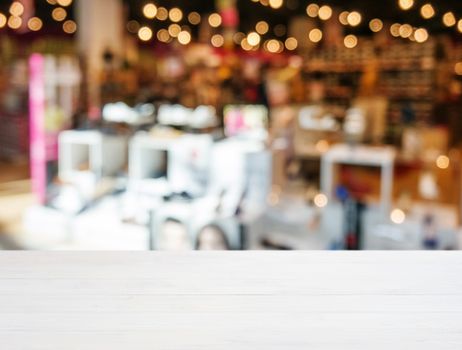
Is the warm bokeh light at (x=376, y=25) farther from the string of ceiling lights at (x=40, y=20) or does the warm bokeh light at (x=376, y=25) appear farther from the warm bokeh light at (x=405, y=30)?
the string of ceiling lights at (x=40, y=20)

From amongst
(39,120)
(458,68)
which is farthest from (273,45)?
(39,120)

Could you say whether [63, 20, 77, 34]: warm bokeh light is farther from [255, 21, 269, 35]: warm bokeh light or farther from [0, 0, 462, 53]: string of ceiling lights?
[255, 21, 269, 35]: warm bokeh light

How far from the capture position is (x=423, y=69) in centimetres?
1129

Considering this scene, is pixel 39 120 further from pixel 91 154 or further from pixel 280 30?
pixel 280 30

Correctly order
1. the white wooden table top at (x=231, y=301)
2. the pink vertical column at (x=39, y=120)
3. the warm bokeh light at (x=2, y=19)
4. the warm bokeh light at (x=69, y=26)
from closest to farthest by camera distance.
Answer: the white wooden table top at (x=231, y=301), the pink vertical column at (x=39, y=120), the warm bokeh light at (x=2, y=19), the warm bokeh light at (x=69, y=26)

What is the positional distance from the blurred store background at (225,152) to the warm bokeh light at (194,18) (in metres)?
4.91

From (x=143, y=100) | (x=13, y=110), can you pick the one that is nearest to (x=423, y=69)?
(x=143, y=100)

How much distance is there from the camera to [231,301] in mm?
656

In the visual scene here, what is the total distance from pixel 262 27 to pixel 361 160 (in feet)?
49.0

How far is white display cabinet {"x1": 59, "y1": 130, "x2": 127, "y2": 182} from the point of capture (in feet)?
22.8

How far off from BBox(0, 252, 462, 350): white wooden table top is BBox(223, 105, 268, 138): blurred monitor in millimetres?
6483

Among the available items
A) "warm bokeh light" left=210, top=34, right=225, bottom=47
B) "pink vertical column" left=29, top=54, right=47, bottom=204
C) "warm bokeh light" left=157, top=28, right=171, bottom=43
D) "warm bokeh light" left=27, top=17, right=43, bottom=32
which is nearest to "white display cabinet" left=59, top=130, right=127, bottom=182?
"pink vertical column" left=29, top=54, right=47, bottom=204

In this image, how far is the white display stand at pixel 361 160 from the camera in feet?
20.5

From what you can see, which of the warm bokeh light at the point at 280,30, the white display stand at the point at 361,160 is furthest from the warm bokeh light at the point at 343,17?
the white display stand at the point at 361,160
